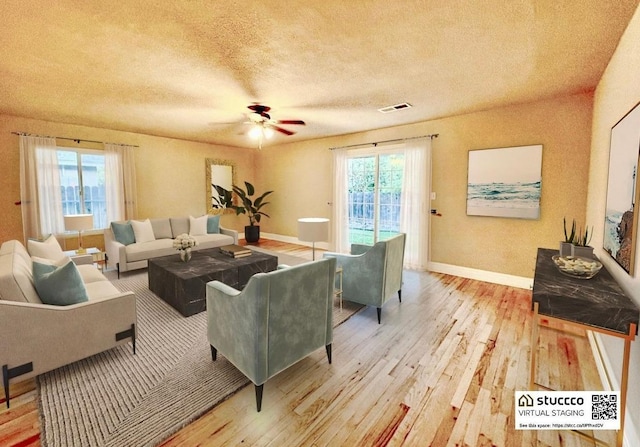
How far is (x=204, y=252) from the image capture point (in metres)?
4.36

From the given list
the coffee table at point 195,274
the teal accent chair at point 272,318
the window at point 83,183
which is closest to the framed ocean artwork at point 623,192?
the teal accent chair at point 272,318

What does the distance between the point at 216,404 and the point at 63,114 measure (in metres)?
5.17

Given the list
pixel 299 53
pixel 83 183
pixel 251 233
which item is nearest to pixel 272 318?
pixel 299 53

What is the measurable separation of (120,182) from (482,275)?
6893 millimetres

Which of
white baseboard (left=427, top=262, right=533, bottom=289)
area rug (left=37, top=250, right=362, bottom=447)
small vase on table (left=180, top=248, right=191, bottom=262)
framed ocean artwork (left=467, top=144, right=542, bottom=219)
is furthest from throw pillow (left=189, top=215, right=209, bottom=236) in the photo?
framed ocean artwork (left=467, top=144, right=542, bottom=219)

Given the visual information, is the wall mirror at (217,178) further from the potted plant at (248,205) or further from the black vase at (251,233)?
the black vase at (251,233)

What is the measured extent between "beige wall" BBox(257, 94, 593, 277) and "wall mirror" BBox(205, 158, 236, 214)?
3.22 metres

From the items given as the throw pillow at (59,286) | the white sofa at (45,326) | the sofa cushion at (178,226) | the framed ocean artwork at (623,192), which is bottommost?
the white sofa at (45,326)

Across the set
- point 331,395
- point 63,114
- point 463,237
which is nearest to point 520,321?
point 463,237

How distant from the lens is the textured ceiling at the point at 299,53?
193 centimetres

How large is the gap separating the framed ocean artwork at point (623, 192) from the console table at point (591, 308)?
0.67ft

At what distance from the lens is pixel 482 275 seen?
14.7 feet

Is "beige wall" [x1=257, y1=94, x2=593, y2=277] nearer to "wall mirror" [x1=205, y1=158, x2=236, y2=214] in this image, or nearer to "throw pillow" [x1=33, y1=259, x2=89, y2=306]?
"wall mirror" [x1=205, y1=158, x2=236, y2=214]

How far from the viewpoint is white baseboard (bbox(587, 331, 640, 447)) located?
1.45 metres
